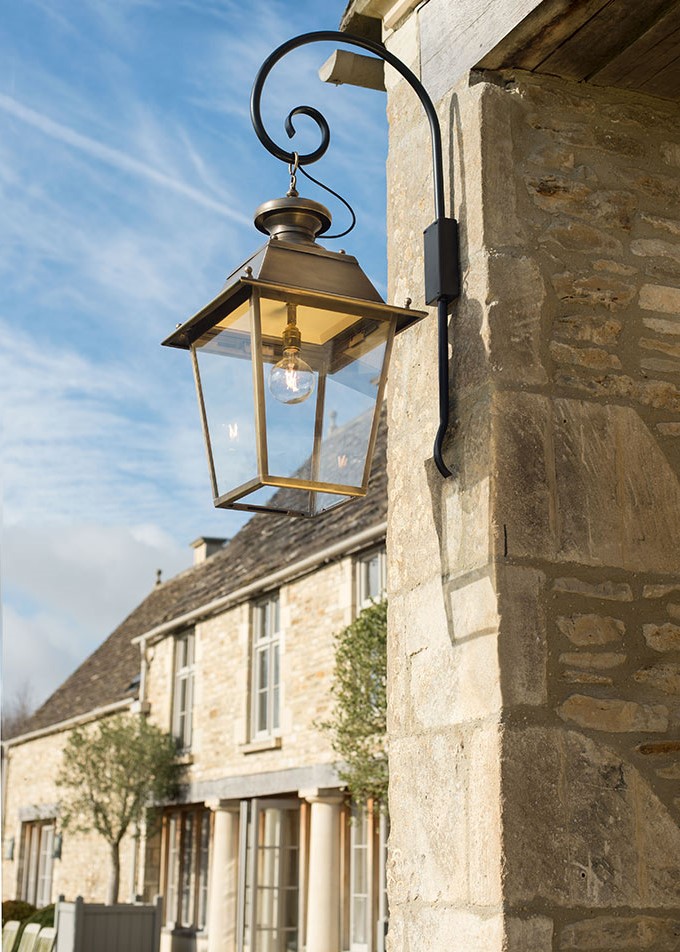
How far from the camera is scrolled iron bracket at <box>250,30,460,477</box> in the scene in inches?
109

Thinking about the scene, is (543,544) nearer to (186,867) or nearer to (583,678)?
(583,678)

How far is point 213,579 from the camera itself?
57.0 feet

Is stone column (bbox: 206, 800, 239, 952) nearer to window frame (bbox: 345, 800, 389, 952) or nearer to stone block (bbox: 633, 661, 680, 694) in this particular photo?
window frame (bbox: 345, 800, 389, 952)

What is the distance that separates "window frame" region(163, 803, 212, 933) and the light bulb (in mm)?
14046

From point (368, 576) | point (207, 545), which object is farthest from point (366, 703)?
point (207, 545)

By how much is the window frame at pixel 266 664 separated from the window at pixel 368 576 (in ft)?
6.44

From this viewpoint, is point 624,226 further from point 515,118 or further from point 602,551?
point 602,551

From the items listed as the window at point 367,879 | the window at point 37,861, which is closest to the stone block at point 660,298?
the window at point 367,879

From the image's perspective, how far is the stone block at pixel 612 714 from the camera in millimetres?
2506

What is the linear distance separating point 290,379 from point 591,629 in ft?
2.91

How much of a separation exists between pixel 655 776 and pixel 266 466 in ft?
3.55

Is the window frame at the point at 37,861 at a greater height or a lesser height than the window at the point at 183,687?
lesser

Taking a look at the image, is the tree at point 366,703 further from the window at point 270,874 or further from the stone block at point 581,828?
the stone block at point 581,828

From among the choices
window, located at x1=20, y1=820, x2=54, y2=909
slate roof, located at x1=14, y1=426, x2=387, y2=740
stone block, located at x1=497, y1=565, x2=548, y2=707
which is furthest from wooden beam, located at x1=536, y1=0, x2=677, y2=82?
window, located at x1=20, y1=820, x2=54, y2=909
